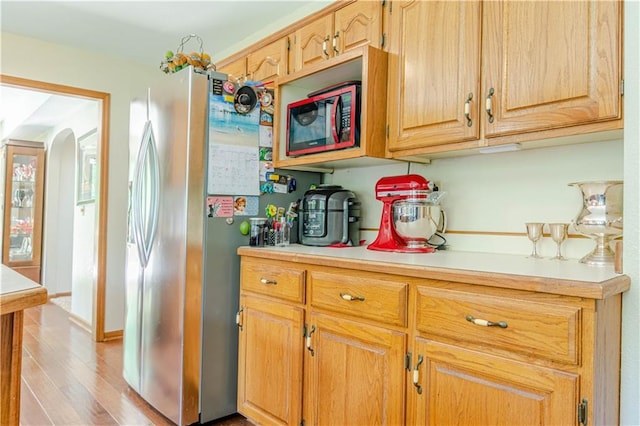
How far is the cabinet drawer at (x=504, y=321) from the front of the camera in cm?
108

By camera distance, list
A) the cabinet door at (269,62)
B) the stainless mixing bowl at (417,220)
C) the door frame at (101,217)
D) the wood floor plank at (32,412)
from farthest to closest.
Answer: the door frame at (101,217) → the cabinet door at (269,62) → the wood floor plank at (32,412) → the stainless mixing bowl at (417,220)

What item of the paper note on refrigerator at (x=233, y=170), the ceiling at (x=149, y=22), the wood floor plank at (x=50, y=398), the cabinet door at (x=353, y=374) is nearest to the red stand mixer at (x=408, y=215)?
the cabinet door at (x=353, y=374)

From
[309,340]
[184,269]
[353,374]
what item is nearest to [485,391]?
[353,374]

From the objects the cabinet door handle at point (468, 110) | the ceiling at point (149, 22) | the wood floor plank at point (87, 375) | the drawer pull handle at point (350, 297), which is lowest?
the wood floor plank at point (87, 375)

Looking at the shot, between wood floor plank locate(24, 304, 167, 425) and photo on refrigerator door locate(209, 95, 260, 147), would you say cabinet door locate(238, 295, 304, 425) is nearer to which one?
wood floor plank locate(24, 304, 167, 425)

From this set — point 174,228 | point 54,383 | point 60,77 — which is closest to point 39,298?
point 174,228

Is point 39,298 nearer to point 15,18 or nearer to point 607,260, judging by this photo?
point 607,260

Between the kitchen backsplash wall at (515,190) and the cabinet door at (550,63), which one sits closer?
the cabinet door at (550,63)

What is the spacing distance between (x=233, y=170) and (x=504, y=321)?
1.50 m

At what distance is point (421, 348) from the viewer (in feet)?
4.54

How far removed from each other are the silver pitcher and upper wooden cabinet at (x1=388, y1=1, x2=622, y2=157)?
21 cm

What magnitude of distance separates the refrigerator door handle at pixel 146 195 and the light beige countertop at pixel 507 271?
94 centimetres

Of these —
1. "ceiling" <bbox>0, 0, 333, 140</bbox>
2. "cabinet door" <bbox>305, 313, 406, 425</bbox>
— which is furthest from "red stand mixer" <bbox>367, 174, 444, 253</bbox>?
"ceiling" <bbox>0, 0, 333, 140</bbox>

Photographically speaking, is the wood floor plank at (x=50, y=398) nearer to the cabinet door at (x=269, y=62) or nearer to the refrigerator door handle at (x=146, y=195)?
the refrigerator door handle at (x=146, y=195)
